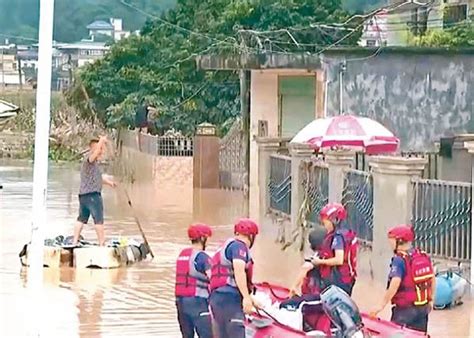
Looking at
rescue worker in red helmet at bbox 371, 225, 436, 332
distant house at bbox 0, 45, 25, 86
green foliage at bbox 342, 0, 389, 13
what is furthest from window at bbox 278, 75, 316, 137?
rescue worker in red helmet at bbox 371, 225, 436, 332

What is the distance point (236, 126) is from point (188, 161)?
2.36m

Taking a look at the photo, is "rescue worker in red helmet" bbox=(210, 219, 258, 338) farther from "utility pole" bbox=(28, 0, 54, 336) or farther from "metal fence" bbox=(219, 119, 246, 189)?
"metal fence" bbox=(219, 119, 246, 189)

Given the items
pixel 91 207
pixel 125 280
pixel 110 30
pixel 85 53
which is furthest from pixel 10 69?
pixel 125 280

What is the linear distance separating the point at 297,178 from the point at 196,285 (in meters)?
10.5

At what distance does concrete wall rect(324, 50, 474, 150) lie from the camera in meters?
23.8

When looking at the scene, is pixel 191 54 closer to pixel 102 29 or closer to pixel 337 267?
pixel 102 29

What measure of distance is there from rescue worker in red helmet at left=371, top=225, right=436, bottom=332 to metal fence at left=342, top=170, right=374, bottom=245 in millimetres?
6458

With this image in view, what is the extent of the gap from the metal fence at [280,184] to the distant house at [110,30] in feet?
67.0

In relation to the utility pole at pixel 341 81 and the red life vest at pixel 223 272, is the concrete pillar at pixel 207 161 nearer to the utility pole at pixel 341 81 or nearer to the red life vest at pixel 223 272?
the utility pole at pixel 341 81

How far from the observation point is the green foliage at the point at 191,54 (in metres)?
33.9

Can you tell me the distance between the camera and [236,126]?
113ft

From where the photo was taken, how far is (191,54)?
40000mm

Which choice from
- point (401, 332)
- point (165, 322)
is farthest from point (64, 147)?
point (401, 332)

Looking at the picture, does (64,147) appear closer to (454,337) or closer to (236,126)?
(236,126)
